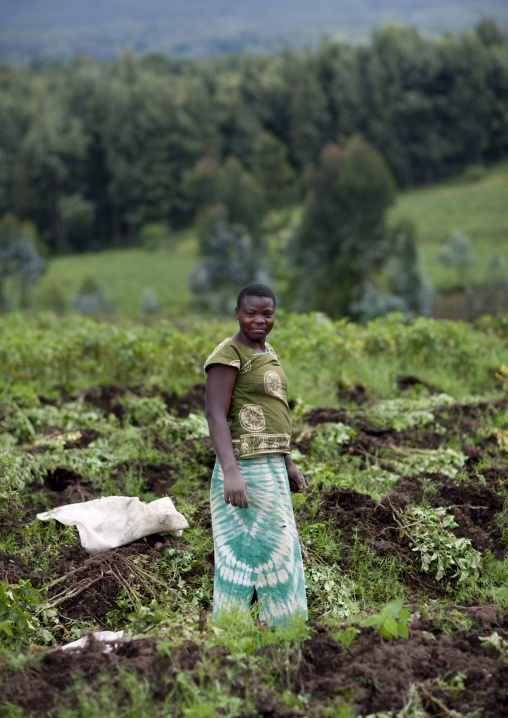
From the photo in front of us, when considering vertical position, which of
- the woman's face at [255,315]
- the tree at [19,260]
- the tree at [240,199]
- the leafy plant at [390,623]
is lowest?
the leafy plant at [390,623]

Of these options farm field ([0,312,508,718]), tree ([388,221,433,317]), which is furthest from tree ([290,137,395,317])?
farm field ([0,312,508,718])

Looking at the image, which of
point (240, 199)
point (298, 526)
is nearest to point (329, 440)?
point (298, 526)

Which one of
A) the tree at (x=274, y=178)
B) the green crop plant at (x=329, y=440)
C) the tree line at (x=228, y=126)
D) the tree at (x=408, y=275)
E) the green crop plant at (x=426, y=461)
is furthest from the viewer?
the tree line at (x=228, y=126)

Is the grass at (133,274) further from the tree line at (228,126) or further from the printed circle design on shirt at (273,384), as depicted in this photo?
the printed circle design on shirt at (273,384)

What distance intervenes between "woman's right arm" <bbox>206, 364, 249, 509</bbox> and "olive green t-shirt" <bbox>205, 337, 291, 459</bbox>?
0.17 ft

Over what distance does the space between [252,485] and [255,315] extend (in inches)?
30.5

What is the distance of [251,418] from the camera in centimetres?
326

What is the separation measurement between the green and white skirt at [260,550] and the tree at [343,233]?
34.6 m

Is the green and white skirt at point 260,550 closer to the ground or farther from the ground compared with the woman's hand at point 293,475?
closer to the ground

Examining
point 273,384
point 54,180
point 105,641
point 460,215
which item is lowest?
point 105,641

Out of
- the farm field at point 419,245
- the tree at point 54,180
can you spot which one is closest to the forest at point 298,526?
the farm field at point 419,245

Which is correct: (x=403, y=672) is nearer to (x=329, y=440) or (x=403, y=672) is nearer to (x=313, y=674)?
(x=313, y=674)

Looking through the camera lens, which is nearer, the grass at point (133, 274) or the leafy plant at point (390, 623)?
the leafy plant at point (390, 623)

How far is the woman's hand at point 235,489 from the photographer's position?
3.04 meters
